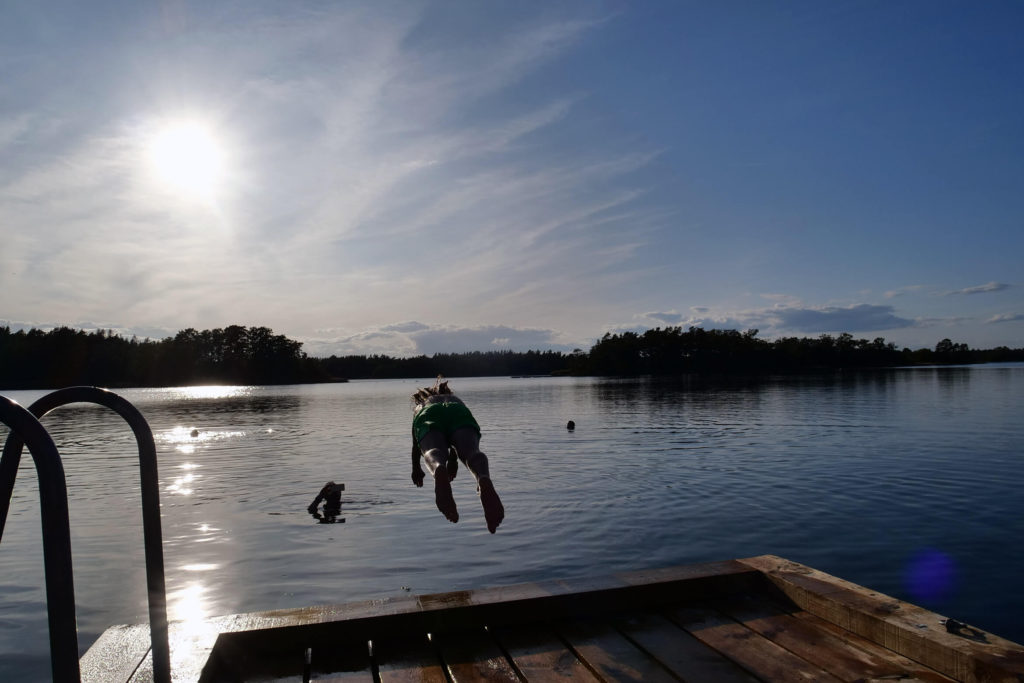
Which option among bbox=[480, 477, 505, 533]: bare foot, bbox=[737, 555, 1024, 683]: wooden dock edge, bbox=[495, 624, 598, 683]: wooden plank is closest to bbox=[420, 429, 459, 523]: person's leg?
bbox=[480, 477, 505, 533]: bare foot

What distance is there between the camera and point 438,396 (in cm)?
729

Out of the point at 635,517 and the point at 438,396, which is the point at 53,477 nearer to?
the point at 438,396

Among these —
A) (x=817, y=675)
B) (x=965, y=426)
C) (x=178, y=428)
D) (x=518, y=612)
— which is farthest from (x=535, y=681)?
(x=178, y=428)

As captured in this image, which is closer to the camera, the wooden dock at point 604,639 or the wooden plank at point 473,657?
the wooden dock at point 604,639

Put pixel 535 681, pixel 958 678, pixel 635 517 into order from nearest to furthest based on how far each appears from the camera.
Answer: pixel 958 678 → pixel 535 681 → pixel 635 517

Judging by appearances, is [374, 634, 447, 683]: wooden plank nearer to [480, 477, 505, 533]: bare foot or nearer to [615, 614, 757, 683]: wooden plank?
[480, 477, 505, 533]: bare foot

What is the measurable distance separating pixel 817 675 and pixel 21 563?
16491 mm

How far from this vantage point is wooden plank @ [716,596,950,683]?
14.6ft

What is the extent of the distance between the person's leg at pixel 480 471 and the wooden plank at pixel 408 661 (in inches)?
39.4

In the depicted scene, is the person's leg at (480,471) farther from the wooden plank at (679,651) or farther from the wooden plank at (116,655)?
the wooden plank at (116,655)

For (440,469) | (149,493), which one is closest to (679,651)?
(440,469)

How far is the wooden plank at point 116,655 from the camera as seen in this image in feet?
14.4

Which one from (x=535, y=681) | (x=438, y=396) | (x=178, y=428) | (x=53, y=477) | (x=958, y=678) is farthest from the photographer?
(x=178, y=428)

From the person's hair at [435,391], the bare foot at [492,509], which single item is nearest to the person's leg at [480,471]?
the bare foot at [492,509]
